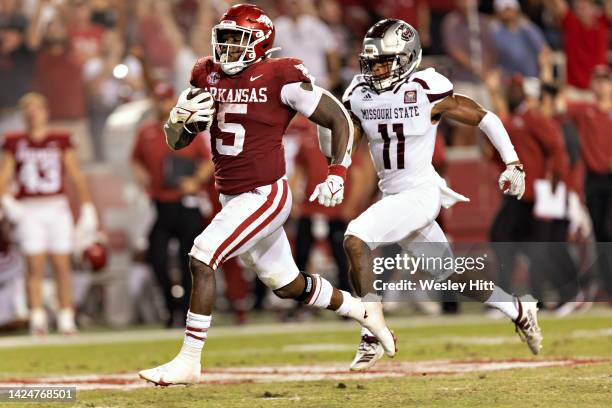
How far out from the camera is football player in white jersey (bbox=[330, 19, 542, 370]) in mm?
7238

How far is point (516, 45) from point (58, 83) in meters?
4.43

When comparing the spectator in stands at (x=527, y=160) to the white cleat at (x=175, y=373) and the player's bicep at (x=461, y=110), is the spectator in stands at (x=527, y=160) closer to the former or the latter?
the player's bicep at (x=461, y=110)

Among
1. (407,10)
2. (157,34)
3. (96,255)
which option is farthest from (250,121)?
(407,10)

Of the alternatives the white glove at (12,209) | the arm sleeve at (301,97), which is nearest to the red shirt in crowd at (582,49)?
the white glove at (12,209)

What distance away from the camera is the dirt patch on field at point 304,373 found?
7.45 m

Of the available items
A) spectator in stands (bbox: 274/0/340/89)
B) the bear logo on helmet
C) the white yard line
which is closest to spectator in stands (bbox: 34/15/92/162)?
spectator in stands (bbox: 274/0/340/89)

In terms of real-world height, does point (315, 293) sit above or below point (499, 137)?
below

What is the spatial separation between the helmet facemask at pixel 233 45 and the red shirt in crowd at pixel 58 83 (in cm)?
638

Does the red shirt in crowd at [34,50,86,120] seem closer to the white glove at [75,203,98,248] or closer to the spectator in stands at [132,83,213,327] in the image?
the spectator in stands at [132,83,213,327]

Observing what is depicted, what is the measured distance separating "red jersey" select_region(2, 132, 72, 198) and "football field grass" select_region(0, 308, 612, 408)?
1.24 meters

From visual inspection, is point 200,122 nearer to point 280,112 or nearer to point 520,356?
point 280,112

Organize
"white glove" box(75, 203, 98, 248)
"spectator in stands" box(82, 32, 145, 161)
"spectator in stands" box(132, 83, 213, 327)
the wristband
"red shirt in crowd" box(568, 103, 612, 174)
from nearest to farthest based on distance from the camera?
1. the wristband
2. "white glove" box(75, 203, 98, 248)
3. "spectator in stands" box(132, 83, 213, 327)
4. "red shirt in crowd" box(568, 103, 612, 174)
5. "spectator in stands" box(82, 32, 145, 161)

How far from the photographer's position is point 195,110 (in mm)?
6609

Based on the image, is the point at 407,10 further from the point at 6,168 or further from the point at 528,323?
the point at 528,323
